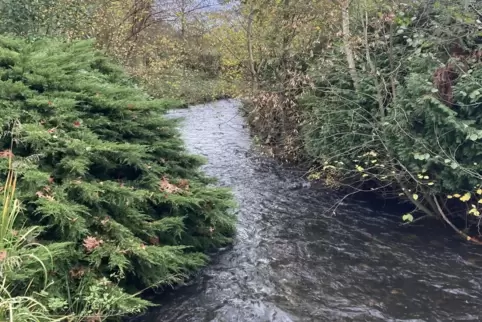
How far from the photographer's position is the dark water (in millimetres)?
4758

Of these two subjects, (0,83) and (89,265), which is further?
(0,83)

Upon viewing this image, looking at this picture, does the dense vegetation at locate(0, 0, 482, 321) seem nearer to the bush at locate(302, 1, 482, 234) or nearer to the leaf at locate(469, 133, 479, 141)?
the bush at locate(302, 1, 482, 234)

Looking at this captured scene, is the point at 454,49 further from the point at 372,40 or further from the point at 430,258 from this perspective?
the point at 430,258

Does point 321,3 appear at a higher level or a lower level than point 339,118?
higher

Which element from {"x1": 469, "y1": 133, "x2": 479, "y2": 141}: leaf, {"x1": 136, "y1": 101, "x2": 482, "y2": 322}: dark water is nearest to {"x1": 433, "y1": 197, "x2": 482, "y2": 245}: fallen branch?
{"x1": 136, "y1": 101, "x2": 482, "y2": 322}: dark water

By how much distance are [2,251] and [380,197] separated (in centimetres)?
681

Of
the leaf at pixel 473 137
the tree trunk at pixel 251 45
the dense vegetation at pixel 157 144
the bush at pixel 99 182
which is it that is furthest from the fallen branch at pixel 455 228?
the tree trunk at pixel 251 45

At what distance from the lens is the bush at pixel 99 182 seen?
4250 mm

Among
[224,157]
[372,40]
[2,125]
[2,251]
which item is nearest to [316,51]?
[372,40]

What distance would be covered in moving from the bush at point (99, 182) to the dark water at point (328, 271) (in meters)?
0.49

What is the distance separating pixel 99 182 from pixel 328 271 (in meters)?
3.16

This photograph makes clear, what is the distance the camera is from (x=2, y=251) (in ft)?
11.0

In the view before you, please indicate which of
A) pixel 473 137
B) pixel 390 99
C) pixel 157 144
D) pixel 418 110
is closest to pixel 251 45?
pixel 390 99

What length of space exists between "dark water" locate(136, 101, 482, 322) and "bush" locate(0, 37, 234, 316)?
0.49 m
